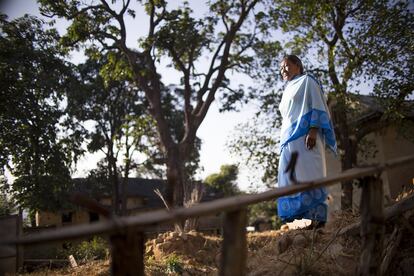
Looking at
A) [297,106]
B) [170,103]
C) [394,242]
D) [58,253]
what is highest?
[170,103]

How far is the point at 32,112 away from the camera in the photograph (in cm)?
1508

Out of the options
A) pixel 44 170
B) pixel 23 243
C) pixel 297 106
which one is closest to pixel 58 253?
pixel 44 170

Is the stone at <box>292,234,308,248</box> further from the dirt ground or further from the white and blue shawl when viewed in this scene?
the white and blue shawl

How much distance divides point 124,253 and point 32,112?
15161mm

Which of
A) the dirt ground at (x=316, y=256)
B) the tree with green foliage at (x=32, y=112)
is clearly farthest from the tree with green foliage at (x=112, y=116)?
the dirt ground at (x=316, y=256)

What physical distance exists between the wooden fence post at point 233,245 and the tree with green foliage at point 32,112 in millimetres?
13390

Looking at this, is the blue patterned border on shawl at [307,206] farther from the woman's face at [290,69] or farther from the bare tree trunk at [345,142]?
the bare tree trunk at [345,142]

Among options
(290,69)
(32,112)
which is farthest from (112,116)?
(290,69)

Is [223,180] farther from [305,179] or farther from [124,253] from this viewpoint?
[124,253]

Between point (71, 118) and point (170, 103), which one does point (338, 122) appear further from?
point (170, 103)

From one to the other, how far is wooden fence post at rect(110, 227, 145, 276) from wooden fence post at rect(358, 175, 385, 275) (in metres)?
1.39

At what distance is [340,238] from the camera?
135 inches

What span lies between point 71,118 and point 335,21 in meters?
13.9

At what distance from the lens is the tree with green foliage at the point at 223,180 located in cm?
3862
